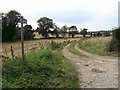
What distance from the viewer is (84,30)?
12438 centimetres

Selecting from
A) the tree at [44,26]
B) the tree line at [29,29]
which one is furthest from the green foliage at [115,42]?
the tree at [44,26]

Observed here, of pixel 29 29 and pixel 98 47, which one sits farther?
pixel 29 29

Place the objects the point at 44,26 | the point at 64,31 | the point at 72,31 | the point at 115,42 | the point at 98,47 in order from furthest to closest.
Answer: the point at 72,31
the point at 64,31
the point at 44,26
the point at 98,47
the point at 115,42

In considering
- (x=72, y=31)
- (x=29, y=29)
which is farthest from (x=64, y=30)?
(x=29, y=29)

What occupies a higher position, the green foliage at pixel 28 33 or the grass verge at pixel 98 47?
the green foliage at pixel 28 33

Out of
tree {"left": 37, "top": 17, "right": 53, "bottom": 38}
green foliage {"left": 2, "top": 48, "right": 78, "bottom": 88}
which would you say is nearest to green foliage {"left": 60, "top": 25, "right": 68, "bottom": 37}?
tree {"left": 37, "top": 17, "right": 53, "bottom": 38}

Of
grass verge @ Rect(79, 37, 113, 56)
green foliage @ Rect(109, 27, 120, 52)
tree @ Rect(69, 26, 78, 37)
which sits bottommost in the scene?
grass verge @ Rect(79, 37, 113, 56)

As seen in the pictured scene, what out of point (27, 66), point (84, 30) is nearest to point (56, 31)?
point (84, 30)

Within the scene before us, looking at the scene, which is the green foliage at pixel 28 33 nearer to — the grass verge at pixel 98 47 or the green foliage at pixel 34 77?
the grass verge at pixel 98 47

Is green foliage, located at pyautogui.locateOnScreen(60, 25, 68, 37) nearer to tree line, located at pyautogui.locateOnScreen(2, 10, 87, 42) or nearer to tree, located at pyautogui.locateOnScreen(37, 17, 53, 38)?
tree line, located at pyautogui.locateOnScreen(2, 10, 87, 42)

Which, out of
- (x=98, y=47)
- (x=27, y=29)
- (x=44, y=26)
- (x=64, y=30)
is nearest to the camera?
(x=98, y=47)

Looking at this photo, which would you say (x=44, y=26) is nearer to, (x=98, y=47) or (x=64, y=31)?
(x=64, y=31)

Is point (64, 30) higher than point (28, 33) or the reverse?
higher

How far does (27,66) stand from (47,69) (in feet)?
3.94
